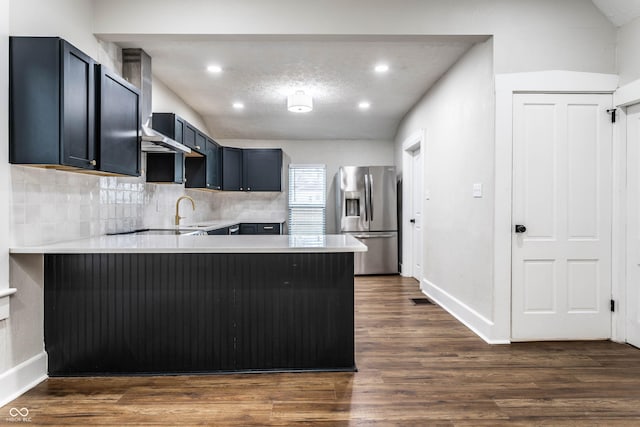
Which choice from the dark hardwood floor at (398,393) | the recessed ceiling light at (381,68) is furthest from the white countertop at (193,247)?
the recessed ceiling light at (381,68)

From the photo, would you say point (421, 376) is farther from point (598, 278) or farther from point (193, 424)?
point (598, 278)

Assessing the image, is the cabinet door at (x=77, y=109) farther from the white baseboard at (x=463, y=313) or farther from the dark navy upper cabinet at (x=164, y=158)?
the white baseboard at (x=463, y=313)

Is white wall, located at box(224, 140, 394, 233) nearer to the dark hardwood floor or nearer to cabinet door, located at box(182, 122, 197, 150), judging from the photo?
cabinet door, located at box(182, 122, 197, 150)

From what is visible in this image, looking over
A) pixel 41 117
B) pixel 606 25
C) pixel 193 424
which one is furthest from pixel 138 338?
pixel 606 25

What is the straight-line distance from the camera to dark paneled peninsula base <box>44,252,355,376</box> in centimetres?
250

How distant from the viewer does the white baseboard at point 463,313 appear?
318 cm

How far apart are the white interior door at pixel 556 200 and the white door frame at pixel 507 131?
5cm

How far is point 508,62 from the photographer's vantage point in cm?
313

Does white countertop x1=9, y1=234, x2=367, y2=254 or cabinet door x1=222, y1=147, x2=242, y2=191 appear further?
cabinet door x1=222, y1=147, x2=242, y2=191

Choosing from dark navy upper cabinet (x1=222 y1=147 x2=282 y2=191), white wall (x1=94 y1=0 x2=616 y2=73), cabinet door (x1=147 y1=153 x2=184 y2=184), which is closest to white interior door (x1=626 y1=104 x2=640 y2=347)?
white wall (x1=94 y1=0 x2=616 y2=73)

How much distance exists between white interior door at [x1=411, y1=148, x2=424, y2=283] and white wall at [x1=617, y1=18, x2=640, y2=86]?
2709 mm

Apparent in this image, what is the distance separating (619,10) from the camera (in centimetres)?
296

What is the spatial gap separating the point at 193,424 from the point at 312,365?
2.85 feet

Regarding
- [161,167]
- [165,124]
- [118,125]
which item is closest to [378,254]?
[161,167]
